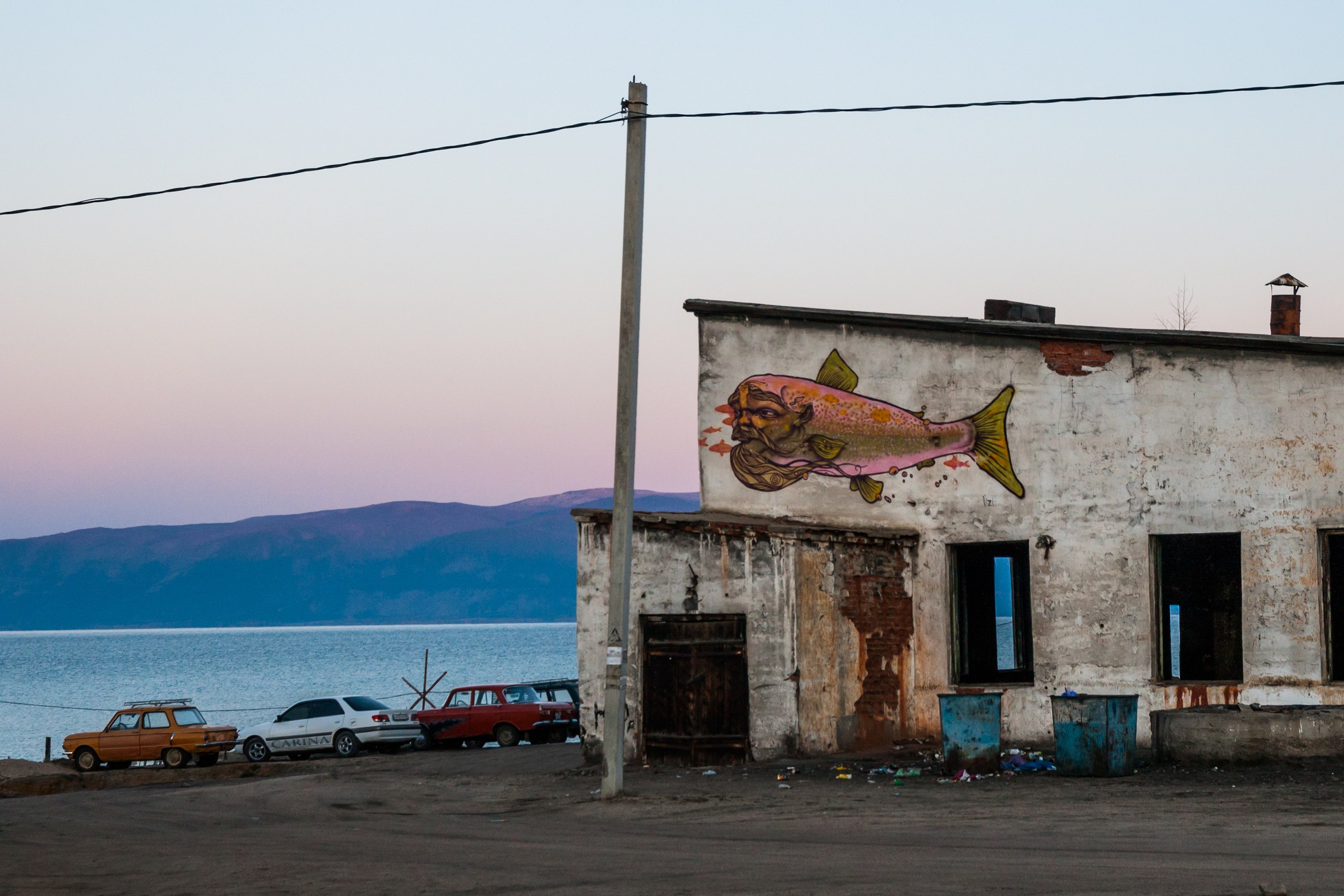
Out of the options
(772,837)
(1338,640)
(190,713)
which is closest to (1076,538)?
(1338,640)

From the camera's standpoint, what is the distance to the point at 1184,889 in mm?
9617

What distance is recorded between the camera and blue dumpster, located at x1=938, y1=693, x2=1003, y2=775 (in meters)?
18.0

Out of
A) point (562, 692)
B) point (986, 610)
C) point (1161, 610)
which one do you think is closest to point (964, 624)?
point (1161, 610)

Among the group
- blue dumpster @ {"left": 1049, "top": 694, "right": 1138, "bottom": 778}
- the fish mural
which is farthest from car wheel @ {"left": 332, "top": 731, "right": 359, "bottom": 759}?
blue dumpster @ {"left": 1049, "top": 694, "right": 1138, "bottom": 778}

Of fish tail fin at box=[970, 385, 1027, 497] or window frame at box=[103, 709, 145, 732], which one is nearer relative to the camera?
fish tail fin at box=[970, 385, 1027, 497]

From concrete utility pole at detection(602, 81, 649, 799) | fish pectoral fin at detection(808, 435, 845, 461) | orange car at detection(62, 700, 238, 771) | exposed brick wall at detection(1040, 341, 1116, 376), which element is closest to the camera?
concrete utility pole at detection(602, 81, 649, 799)

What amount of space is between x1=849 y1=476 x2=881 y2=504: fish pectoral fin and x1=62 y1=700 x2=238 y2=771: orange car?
16.9 meters

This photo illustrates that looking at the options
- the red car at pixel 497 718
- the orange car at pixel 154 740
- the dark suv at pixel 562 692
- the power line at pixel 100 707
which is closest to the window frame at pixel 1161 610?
the dark suv at pixel 562 692

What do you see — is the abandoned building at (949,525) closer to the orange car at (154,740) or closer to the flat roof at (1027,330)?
the flat roof at (1027,330)

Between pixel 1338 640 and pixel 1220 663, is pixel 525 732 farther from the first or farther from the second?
pixel 1338 640

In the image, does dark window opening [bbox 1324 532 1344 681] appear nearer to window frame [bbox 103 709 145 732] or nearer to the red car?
the red car

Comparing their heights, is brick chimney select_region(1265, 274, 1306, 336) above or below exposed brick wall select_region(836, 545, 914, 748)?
above

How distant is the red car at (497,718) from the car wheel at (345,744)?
133 cm

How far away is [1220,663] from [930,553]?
755 centimetres
